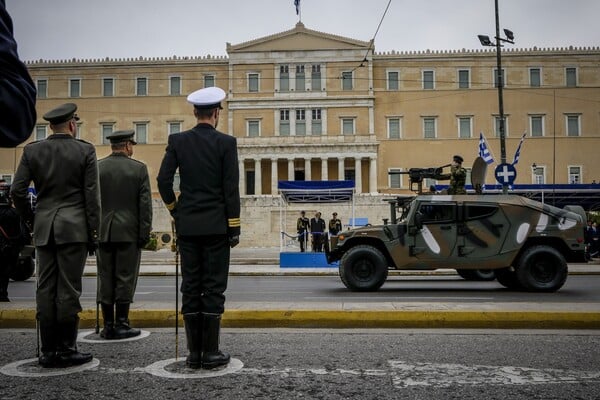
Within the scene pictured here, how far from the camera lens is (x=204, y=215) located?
435 cm

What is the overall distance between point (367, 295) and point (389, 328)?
380 cm

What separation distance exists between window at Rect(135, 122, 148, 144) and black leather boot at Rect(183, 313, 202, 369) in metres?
54.2

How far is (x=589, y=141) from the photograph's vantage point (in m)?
54.1

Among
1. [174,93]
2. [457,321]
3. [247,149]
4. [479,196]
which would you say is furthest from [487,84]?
[457,321]

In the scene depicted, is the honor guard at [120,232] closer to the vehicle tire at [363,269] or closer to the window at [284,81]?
the vehicle tire at [363,269]

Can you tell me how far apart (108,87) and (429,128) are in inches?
1186

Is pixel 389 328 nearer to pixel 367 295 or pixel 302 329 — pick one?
pixel 302 329

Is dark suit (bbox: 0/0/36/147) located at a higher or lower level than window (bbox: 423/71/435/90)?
lower

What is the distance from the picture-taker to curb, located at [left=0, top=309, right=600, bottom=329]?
5879mm

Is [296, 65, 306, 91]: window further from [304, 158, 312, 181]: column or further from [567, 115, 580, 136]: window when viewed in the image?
[567, 115, 580, 136]: window

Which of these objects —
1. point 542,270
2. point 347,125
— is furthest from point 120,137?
point 347,125

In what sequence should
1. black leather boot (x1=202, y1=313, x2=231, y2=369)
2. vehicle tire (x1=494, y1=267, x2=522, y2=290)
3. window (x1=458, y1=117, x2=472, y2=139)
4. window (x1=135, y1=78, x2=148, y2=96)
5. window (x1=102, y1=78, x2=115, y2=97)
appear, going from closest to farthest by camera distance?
black leather boot (x1=202, y1=313, x2=231, y2=369) < vehicle tire (x1=494, y1=267, x2=522, y2=290) < window (x1=458, y1=117, x2=472, y2=139) < window (x1=135, y1=78, x2=148, y2=96) < window (x1=102, y1=78, x2=115, y2=97)

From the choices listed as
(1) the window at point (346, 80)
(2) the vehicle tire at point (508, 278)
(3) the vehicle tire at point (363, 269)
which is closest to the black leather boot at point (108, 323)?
(3) the vehicle tire at point (363, 269)

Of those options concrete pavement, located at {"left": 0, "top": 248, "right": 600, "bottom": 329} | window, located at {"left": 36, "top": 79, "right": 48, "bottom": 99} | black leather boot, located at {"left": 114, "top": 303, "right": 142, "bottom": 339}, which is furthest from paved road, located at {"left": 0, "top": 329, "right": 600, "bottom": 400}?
window, located at {"left": 36, "top": 79, "right": 48, "bottom": 99}
